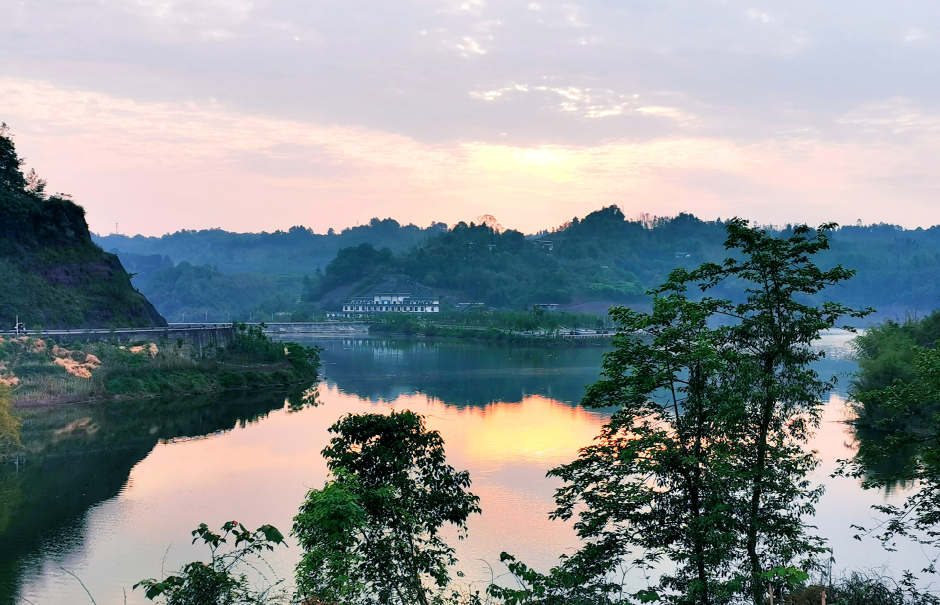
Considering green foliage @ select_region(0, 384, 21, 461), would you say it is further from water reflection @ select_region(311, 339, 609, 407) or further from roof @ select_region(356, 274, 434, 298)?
roof @ select_region(356, 274, 434, 298)

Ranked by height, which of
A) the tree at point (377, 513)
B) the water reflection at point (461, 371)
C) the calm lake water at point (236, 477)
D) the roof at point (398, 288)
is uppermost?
the roof at point (398, 288)

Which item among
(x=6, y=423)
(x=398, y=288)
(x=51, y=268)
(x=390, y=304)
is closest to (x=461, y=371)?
(x=51, y=268)

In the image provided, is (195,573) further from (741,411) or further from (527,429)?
(527,429)

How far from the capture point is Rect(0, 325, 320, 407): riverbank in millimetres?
35188

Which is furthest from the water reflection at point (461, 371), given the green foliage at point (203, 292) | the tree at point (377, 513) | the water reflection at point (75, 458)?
the green foliage at point (203, 292)

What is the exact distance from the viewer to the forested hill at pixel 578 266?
141m

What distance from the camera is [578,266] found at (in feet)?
547

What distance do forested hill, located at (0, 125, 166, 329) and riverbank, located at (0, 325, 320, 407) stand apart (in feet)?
20.7

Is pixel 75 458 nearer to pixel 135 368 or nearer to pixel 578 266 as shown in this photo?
pixel 135 368

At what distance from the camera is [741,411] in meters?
10.5

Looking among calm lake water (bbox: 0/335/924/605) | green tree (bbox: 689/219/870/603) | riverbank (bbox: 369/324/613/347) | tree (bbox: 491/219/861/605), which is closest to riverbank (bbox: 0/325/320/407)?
calm lake water (bbox: 0/335/924/605)

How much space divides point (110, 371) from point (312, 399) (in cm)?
995

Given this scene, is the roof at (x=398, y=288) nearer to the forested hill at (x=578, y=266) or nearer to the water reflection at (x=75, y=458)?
the forested hill at (x=578, y=266)

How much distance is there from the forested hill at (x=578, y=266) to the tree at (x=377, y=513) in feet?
406
